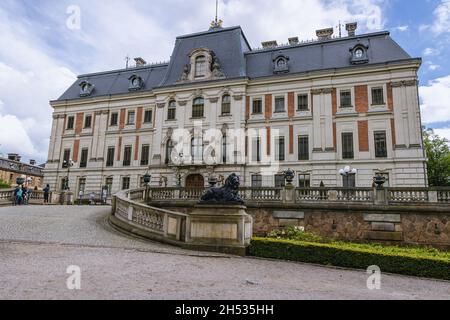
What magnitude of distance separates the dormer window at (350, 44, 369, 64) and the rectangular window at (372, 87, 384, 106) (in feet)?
9.67

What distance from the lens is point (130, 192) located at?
63.2 ft

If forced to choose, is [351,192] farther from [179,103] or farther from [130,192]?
[179,103]

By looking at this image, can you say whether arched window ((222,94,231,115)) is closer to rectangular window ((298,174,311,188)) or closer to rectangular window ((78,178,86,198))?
rectangular window ((298,174,311,188))

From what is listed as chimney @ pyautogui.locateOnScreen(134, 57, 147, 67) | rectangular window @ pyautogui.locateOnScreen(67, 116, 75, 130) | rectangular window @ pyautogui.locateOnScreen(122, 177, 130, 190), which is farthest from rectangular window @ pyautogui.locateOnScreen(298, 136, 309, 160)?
rectangular window @ pyautogui.locateOnScreen(67, 116, 75, 130)

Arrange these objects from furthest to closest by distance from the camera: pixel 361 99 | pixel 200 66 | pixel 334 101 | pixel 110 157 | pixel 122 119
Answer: pixel 122 119
pixel 110 157
pixel 200 66
pixel 334 101
pixel 361 99

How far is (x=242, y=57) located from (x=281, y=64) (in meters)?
4.15

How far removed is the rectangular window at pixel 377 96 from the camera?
28062mm

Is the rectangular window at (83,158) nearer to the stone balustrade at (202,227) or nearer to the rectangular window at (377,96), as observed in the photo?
the stone balustrade at (202,227)

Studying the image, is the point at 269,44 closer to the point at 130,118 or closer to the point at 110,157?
the point at 130,118

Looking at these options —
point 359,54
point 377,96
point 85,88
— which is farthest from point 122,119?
point 377,96

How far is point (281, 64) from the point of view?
32.3 m

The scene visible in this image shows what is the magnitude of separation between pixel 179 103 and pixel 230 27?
10.7m

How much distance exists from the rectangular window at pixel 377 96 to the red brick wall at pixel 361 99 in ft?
1.90

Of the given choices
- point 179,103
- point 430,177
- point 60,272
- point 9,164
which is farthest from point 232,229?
point 9,164
